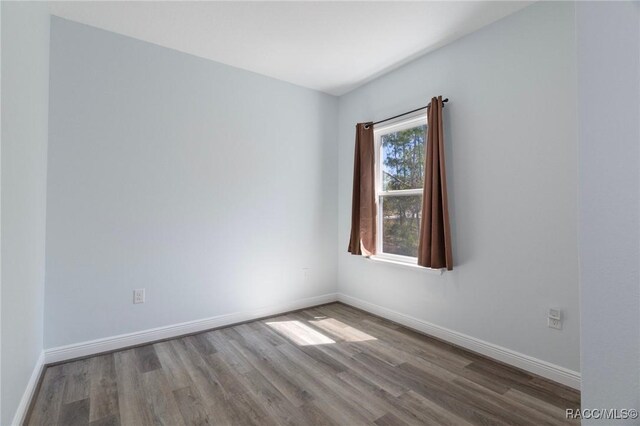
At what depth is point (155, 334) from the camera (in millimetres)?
2639

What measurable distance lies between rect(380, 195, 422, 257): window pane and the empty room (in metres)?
0.03

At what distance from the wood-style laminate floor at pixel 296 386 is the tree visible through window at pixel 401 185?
3.22ft

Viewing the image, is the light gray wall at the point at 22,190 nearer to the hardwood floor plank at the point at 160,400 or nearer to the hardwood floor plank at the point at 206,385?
the hardwood floor plank at the point at 160,400

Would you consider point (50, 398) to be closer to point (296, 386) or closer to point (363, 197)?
point (296, 386)

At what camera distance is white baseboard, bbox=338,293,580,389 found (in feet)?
6.50

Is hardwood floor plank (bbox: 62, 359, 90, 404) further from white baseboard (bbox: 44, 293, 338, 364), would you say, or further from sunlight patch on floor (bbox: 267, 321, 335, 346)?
sunlight patch on floor (bbox: 267, 321, 335, 346)

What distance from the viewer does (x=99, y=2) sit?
84.4 inches

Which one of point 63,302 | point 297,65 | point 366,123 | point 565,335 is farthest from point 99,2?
point 565,335

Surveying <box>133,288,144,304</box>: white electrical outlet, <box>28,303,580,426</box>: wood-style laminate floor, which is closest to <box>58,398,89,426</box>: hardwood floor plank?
<box>28,303,580,426</box>: wood-style laminate floor

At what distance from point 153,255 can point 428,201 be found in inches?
97.7

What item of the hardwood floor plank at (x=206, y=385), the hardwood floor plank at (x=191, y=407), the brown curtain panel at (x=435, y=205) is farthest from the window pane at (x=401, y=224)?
the hardwood floor plank at (x=191, y=407)

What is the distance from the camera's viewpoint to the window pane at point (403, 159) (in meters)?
2.98

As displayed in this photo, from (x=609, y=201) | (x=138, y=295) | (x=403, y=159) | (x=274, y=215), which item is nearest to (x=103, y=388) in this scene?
(x=138, y=295)

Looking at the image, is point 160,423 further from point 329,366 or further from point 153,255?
point 153,255
